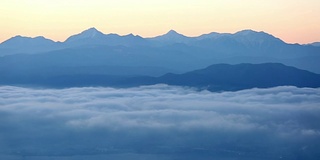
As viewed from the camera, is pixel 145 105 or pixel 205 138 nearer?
pixel 205 138

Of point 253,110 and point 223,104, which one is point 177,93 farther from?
point 253,110

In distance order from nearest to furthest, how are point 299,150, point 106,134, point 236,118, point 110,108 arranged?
point 299,150
point 106,134
point 236,118
point 110,108

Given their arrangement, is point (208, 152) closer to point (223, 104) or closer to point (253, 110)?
point (253, 110)

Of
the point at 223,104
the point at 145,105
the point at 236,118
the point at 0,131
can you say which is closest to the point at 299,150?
the point at 236,118

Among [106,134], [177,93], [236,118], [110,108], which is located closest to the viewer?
[106,134]

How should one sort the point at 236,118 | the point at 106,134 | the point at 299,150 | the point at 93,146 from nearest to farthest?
the point at 299,150
the point at 93,146
the point at 106,134
the point at 236,118

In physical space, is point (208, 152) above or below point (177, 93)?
below

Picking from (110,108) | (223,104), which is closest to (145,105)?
(110,108)

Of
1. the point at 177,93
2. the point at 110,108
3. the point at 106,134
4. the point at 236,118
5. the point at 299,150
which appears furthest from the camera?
the point at 177,93

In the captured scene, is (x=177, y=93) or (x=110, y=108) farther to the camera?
(x=177, y=93)
